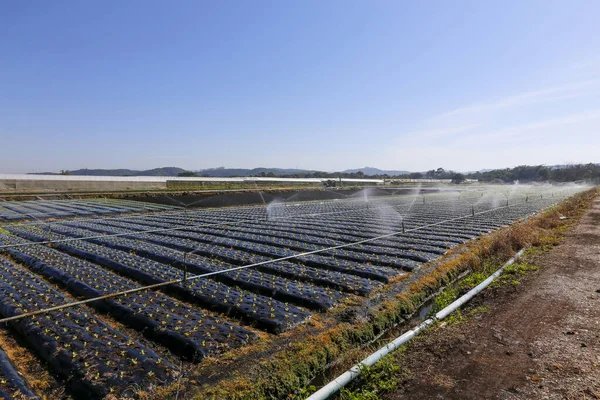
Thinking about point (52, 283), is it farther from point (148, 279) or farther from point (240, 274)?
point (240, 274)

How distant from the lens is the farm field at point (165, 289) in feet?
13.3

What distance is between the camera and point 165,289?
6609 millimetres

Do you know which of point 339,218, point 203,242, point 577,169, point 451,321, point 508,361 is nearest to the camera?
point 508,361

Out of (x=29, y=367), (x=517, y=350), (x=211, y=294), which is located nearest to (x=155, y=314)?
(x=211, y=294)

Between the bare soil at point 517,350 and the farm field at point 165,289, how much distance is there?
1.90 m

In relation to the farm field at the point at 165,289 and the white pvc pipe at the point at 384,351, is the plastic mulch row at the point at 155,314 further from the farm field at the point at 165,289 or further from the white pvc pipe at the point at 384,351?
the white pvc pipe at the point at 384,351

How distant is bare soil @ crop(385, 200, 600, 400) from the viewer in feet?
12.3

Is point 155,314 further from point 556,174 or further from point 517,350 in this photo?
point 556,174

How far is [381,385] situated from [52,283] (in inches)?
265

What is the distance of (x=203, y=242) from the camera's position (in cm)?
1124

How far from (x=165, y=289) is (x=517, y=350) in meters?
5.75

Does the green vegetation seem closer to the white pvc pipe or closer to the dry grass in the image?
the white pvc pipe

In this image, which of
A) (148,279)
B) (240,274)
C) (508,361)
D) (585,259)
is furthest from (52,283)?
(585,259)

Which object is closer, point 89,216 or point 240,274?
point 240,274
